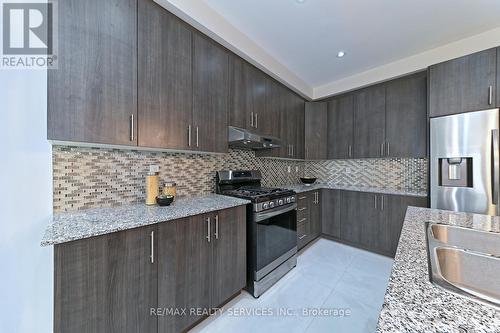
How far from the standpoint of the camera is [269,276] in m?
2.11

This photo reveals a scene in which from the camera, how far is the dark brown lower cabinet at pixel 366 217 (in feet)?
9.13

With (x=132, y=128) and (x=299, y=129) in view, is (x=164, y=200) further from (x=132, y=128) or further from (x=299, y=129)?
(x=299, y=129)

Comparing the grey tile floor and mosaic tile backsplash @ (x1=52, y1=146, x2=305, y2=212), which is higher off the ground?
mosaic tile backsplash @ (x1=52, y1=146, x2=305, y2=212)

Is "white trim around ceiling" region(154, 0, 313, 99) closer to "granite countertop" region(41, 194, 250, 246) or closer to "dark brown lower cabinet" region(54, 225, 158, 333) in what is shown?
"granite countertop" region(41, 194, 250, 246)

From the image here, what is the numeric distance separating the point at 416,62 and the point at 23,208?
14.0ft

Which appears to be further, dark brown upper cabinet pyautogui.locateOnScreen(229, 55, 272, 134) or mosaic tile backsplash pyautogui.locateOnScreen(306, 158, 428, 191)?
mosaic tile backsplash pyautogui.locateOnScreen(306, 158, 428, 191)

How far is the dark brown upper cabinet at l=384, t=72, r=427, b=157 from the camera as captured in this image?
9.04 feet

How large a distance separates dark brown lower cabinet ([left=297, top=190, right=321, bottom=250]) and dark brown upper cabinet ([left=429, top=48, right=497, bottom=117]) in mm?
1869

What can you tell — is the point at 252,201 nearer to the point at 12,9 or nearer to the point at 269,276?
the point at 269,276

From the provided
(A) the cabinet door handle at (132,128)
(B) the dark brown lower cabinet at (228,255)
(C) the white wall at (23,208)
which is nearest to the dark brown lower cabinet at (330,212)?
(B) the dark brown lower cabinet at (228,255)

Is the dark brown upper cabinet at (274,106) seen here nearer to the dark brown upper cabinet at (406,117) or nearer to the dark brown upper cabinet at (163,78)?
the dark brown upper cabinet at (163,78)

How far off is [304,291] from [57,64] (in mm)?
2721

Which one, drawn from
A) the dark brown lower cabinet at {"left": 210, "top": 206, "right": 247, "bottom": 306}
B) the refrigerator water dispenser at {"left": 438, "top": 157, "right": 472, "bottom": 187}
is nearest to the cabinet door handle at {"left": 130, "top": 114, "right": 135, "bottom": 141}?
the dark brown lower cabinet at {"left": 210, "top": 206, "right": 247, "bottom": 306}

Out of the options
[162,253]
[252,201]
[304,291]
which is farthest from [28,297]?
[304,291]
